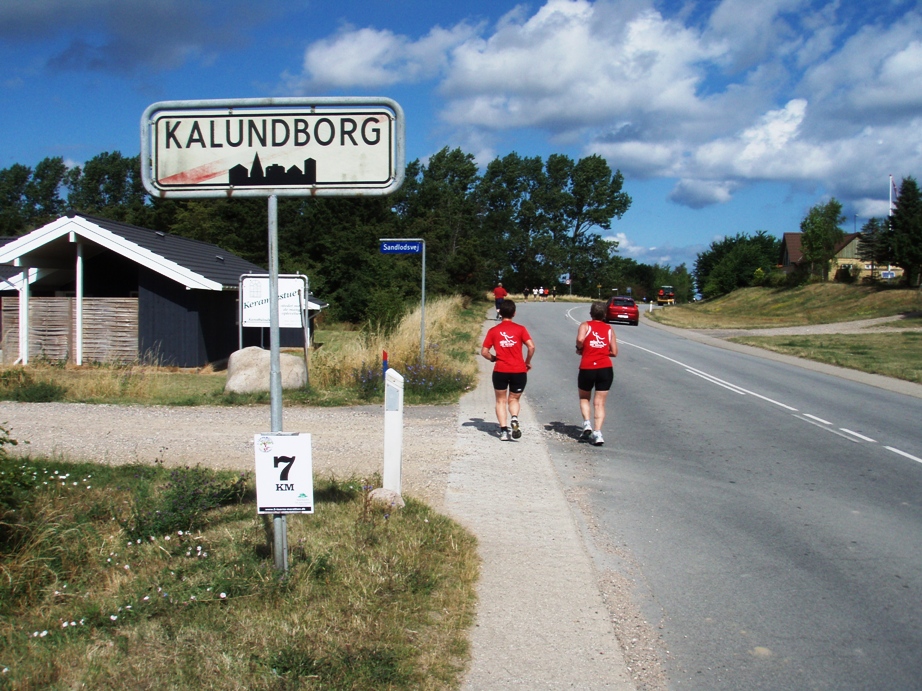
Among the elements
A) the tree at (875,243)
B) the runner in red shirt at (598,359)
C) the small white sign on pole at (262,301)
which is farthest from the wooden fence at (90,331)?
the tree at (875,243)

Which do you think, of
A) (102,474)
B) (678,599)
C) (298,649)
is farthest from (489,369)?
(298,649)

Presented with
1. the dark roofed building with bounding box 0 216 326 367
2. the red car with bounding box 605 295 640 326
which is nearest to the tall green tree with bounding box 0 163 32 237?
the red car with bounding box 605 295 640 326

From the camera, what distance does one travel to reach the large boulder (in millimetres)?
13677

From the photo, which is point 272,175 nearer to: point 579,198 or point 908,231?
point 908,231

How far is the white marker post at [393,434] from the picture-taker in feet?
21.5

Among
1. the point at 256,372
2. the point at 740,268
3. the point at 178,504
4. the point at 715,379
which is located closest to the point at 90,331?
the point at 256,372

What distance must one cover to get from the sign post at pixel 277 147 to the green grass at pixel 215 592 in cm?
51

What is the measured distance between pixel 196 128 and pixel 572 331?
106 feet

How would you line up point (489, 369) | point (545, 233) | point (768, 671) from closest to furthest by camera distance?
point (768, 671) < point (489, 369) < point (545, 233)

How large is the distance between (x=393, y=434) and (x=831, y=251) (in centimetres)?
6847

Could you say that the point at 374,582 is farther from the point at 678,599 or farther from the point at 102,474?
the point at 102,474

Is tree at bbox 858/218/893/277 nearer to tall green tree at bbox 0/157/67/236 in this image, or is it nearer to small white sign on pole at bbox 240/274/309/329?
small white sign on pole at bbox 240/274/309/329

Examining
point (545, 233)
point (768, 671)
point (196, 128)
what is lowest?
point (768, 671)

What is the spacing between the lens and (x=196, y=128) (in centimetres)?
472
